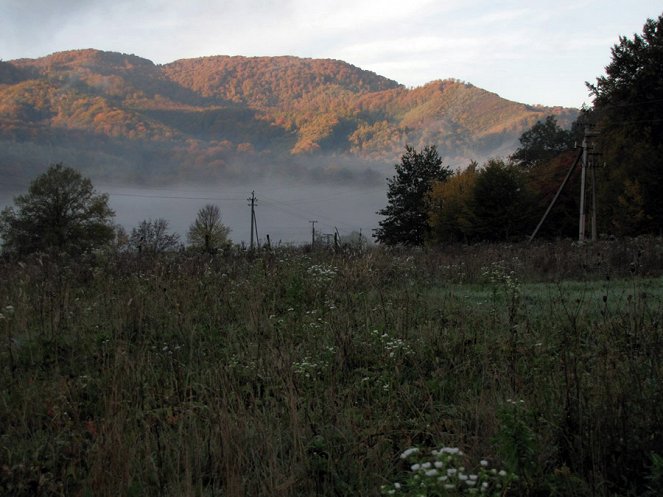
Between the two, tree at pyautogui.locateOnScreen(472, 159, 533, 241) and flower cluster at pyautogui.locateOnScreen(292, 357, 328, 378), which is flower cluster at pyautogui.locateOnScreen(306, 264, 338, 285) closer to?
flower cluster at pyautogui.locateOnScreen(292, 357, 328, 378)

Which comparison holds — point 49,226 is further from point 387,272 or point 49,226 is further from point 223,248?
point 387,272

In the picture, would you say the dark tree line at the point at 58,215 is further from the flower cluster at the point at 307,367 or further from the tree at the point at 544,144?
the flower cluster at the point at 307,367

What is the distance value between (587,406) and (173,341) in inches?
170

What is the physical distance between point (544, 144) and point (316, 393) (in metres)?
81.7

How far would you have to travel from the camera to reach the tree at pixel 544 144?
7669 cm

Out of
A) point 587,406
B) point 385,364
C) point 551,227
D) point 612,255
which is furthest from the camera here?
point 551,227

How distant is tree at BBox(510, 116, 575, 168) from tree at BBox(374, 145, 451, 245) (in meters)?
10.6

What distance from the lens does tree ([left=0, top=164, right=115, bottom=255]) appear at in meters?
60.2

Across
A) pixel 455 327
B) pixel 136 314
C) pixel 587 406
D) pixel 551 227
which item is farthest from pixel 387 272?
pixel 551 227

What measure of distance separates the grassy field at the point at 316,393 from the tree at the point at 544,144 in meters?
73.2

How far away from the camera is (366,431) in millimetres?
3764

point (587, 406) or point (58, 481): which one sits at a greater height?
point (587, 406)

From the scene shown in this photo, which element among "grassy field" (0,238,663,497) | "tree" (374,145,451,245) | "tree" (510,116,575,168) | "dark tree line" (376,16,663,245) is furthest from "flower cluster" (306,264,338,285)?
"tree" (510,116,575,168)

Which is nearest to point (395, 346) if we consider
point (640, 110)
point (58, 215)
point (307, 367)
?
point (307, 367)
